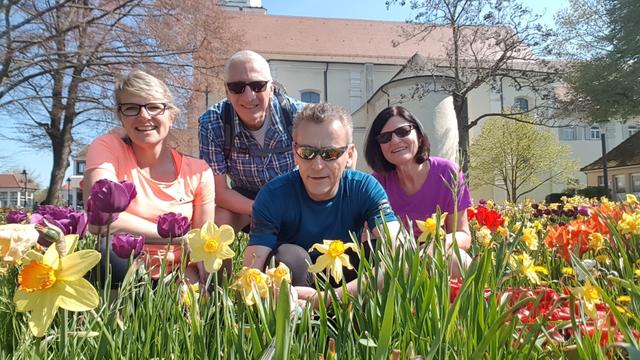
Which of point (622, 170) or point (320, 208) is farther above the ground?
point (622, 170)

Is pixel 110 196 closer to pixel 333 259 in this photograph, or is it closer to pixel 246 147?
pixel 333 259

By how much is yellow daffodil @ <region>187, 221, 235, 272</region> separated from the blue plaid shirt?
2051mm

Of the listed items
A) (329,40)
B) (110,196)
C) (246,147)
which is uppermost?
(329,40)

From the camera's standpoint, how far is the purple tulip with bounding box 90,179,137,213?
4.24 feet

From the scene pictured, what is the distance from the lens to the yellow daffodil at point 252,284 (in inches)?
44.0

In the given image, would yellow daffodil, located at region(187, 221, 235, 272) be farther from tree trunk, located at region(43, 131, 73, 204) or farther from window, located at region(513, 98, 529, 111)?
window, located at region(513, 98, 529, 111)

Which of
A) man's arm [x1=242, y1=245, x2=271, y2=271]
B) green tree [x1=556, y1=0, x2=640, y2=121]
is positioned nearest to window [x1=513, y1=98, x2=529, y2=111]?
green tree [x1=556, y1=0, x2=640, y2=121]

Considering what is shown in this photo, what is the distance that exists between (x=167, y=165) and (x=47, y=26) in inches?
353

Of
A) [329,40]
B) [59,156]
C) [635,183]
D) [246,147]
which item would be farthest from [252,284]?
[329,40]

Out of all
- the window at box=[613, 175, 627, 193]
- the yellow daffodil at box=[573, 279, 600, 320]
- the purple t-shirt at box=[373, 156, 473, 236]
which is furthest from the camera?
the window at box=[613, 175, 627, 193]

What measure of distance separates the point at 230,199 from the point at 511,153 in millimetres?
26929

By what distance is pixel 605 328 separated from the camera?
1.11m

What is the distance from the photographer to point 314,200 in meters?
2.23

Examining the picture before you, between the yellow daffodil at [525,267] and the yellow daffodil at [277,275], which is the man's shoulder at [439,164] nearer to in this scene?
the yellow daffodil at [525,267]
